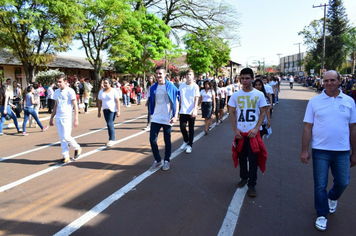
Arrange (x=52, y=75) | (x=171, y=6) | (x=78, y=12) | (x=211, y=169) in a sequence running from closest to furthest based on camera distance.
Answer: (x=211, y=169), (x=78, y=12), (x=52, y=75), (x=171, y=6)

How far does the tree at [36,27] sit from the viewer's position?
12148mm

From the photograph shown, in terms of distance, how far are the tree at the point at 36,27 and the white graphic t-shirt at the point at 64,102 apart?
27.6 feet

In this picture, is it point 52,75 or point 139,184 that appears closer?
point 139,184

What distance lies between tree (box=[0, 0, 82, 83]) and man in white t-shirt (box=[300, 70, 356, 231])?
12618mm

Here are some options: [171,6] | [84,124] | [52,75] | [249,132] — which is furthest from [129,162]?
[171,6]

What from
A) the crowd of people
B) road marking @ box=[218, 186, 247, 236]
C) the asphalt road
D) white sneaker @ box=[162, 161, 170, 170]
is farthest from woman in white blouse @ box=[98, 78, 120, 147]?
road marking @ box=[218, 186, 247, 236]

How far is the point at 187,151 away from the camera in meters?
6.50

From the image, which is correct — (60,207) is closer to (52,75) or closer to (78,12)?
(78,12)

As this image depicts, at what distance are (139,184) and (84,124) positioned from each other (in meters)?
7.42

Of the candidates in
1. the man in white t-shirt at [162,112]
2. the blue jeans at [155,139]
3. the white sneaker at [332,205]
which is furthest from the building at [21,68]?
the white sneaker at [332,205]

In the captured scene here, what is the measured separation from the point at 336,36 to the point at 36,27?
4884 centimetres

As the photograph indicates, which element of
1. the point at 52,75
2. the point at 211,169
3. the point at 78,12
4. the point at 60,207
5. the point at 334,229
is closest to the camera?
the point at 334,229

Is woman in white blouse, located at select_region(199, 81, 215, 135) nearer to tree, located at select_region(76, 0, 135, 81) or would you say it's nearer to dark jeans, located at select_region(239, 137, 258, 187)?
dark jeans, located at select_region(239, 137, 258, 187)

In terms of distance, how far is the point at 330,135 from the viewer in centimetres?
317
